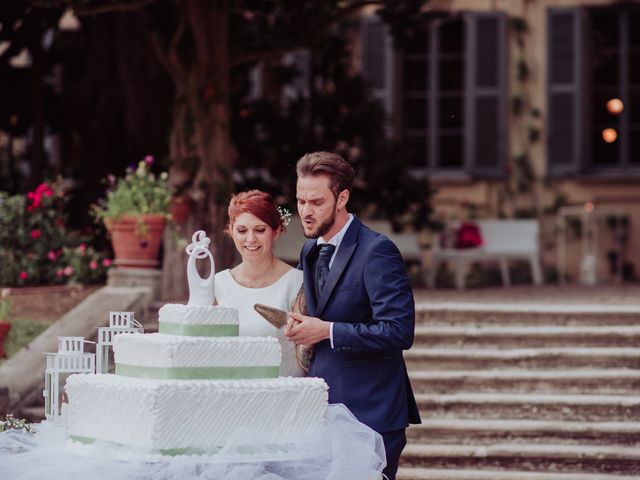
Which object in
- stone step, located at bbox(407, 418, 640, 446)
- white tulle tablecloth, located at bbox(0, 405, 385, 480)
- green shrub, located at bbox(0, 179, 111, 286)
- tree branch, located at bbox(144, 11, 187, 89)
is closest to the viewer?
white tulle tablecloth, located at bbox(0, 405, 385, 480)

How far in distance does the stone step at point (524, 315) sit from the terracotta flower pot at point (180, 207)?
7.89 feet

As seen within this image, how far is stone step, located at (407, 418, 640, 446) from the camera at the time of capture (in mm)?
9375

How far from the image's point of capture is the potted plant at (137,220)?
38.6 ft

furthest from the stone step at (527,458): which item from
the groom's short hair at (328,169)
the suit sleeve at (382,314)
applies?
the groom's short hair at (328,169)

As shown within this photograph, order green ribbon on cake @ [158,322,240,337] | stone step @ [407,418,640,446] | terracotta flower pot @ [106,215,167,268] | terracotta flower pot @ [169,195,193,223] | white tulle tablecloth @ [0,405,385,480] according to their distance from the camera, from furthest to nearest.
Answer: terracotta flower pot @ [169,195,193,223], terracotta flower pot @ [106,215,167,268], stone step @ [407,418,640,446], green ribbon on cake @ [158,322,240,337], white tulle tablecloth @ [0,405,385,480]

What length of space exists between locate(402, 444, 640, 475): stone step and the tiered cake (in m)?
4.52

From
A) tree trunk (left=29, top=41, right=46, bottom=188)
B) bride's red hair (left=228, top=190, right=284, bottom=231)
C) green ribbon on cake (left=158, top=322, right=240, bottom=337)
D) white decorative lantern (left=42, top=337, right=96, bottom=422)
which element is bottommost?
white decorative lantern (left=42, top=337, right=96, bottom=422)

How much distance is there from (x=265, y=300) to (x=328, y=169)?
0.68m

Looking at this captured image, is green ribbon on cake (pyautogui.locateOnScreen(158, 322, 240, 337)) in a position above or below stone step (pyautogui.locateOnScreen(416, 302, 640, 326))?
above

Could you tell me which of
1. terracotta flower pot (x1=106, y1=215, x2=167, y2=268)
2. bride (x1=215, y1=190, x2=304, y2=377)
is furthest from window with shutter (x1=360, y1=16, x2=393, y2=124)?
bride (x1=215, y1=190, x2=304, y2=377)

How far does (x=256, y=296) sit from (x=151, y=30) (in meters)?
7.95

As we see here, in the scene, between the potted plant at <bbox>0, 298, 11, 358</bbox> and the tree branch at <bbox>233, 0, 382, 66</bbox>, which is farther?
the tree branch at <bbox>233, 0, 382, 66</bbox>

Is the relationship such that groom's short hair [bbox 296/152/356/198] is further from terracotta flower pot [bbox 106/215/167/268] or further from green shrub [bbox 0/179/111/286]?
green shrub [bbox 0/179/111/286]

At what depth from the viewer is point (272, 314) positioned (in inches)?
205
